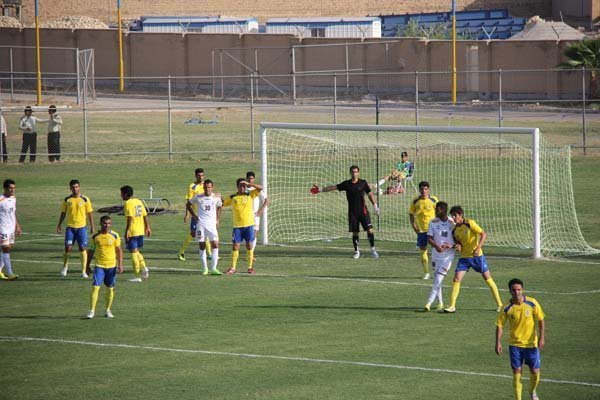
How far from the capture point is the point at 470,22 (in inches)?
3214

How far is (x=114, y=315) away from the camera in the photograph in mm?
18594

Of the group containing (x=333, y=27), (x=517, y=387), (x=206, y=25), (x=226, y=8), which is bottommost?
(x=517, y=387)

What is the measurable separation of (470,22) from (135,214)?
6362 centimetres

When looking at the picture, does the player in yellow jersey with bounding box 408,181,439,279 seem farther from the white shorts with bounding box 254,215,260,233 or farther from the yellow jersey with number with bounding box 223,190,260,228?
the white shorts with bounding box 254,215,260,233

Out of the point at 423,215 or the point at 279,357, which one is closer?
the point at 279,357

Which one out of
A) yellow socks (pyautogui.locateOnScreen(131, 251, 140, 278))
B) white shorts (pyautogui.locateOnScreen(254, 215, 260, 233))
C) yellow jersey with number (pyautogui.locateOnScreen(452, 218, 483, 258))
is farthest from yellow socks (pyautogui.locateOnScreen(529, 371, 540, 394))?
white shorts (pyautogui.locateOnScreen(254, 215, 260, 233))

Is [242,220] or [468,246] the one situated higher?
[242,220]

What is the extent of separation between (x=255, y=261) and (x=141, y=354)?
8.50 metres

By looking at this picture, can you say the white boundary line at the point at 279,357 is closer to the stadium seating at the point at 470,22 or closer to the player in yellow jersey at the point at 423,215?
the player in yellow jersey at the point at 423,215

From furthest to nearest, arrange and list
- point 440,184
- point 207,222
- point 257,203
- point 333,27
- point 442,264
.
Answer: point 333,27, point 440,184, point 257,203, point 207,222, point 442,264

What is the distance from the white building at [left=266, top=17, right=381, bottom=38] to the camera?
7819cm

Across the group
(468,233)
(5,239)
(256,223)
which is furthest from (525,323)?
(256,223)

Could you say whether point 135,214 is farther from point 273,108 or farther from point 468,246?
point 273,108

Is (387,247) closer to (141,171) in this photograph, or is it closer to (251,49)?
(141,171)
